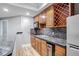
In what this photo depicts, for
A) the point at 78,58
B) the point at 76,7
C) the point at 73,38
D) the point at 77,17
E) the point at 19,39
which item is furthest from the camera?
the point at 19,39

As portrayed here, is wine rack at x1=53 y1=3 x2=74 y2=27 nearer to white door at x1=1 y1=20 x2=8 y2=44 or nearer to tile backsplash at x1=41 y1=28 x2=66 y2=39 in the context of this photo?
tile backsplash at x1=41 y1=28 x2=66 y2=39

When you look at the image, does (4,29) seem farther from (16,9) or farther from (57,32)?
(57,32)

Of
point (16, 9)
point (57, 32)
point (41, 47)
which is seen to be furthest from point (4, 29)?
point (57, 32)

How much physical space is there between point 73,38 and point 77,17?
372mm

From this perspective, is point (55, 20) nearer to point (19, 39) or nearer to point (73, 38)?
point (19, 39)

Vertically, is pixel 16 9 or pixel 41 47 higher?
pixel 16 9

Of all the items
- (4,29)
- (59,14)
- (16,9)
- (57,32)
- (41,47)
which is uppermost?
(16,9)

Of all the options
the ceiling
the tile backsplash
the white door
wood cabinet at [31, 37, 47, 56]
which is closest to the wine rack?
the tile backsplash

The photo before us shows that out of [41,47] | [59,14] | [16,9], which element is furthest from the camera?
[41,47]

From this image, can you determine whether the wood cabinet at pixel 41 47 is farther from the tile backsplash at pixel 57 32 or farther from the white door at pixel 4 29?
the white door at pixel 4 29

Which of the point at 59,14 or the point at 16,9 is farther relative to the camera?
the point at 16,9

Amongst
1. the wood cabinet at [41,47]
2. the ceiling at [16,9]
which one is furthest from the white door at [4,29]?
the wood cabinet at [41,47]

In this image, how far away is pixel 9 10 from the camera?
387 centimetres

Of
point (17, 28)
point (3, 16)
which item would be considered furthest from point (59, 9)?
point (3, 16)
